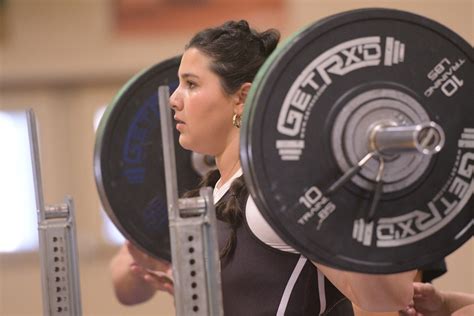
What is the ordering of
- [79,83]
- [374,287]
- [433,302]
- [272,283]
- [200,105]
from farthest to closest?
[79,83]
[433,302]
[200,105]
[272,283]
[374,287]

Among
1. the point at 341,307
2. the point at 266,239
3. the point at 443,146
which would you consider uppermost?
the point at 443,146

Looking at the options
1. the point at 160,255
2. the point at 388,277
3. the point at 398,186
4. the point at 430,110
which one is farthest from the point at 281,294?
the point at 160,255

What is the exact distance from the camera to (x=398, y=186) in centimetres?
193

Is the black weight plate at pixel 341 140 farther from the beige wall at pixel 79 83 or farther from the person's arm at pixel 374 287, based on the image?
the beige wall at pixel 79 83

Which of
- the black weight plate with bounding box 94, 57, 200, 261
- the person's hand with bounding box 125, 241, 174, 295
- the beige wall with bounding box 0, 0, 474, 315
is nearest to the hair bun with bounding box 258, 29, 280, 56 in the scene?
the black weight plate with bounding box 94, 57, 200, 261

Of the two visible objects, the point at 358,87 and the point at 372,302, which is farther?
the point at 372,302

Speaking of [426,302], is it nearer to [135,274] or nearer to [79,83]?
[135,274]

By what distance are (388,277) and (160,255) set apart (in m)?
1.14

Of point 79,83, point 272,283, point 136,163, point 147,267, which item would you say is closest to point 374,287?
point 272,283

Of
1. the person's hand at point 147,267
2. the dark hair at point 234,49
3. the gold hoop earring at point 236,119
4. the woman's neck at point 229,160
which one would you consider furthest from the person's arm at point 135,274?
the dark hair at point 234,49

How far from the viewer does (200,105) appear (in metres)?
2.42

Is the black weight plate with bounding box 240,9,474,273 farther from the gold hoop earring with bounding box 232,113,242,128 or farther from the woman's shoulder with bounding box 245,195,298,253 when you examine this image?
the gold hoop earring with bounding box 232,113,242,128

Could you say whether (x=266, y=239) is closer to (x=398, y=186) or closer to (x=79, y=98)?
(x=398, y=186)

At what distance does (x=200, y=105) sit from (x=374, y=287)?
0.70m
